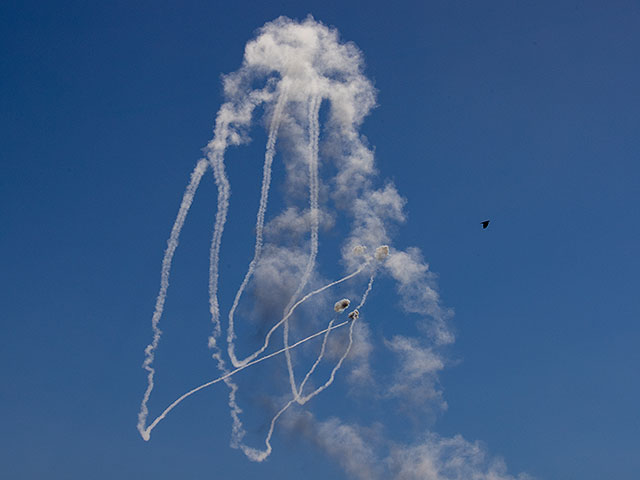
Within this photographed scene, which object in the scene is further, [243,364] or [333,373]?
[333,373]

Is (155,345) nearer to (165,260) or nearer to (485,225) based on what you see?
(165,260)

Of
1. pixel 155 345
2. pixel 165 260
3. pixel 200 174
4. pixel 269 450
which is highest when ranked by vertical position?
pixel 200 174

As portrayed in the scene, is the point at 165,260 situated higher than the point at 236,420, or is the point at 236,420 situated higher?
the point at 165,260

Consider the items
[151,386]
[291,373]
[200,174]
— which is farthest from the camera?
[291,373]

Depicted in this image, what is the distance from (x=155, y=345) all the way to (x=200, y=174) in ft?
80.4

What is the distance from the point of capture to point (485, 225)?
10850cm

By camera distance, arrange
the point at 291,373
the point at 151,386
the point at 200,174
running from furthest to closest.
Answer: the point at 291,373 < the point at 151,386 < the point at 200,174

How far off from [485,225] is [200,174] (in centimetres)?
3925

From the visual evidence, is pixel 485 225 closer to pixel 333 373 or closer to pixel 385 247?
pixel 385 247

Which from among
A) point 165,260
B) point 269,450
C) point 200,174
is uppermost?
point 200,174

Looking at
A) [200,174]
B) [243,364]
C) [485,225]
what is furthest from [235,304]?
[485,225]

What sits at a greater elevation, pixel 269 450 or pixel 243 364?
pixel 243 364

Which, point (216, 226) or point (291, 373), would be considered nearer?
point (216, 226)

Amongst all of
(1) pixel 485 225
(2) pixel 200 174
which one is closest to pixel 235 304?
(2) pixel 200 174
